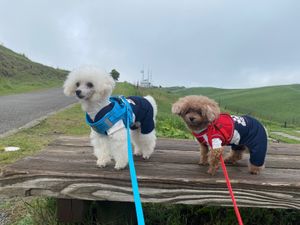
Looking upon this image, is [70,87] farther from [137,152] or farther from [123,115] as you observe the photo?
[137,152]

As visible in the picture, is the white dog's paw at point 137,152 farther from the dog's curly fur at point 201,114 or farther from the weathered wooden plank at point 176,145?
the dog's curly fur at point 201,114

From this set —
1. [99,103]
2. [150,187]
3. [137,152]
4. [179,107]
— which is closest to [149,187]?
[150,187]

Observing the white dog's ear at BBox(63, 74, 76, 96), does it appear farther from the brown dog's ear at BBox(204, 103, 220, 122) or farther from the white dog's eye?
the brown dog's ear at BBox(204, 103, 220, 122)

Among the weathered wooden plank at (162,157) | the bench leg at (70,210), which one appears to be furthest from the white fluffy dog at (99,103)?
the bench leg at (70,210)

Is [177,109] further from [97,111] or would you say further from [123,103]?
[97,111]

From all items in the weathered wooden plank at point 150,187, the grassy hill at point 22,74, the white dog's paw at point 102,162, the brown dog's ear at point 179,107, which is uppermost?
the grassy hill at point 22,74

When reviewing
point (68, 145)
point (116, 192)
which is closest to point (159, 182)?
point (116, 192)

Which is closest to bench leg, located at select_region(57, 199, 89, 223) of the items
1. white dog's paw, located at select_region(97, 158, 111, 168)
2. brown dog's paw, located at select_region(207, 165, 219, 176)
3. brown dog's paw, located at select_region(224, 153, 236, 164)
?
white dog's paw, located at select_region(97, 158, 111, 168)

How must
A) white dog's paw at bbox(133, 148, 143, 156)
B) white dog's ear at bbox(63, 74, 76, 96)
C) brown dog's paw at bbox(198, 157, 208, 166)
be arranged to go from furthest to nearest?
white dog's paw at bbox(133, 148, 143, 156) → brown dog's paw at bbox(198, 157, 208, 166) → white dog's ear at bbox(63, 74, 76, 96)

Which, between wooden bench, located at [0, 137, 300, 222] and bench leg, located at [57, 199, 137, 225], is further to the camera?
bench leg, located at [57, 199, 137, 225]

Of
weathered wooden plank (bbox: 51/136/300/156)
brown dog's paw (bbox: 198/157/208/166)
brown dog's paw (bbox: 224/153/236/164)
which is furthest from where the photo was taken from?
weathered wooden plank (bbox: 51/136/300/156)

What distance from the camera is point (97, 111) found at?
129 inches

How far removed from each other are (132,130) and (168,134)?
11.6ft

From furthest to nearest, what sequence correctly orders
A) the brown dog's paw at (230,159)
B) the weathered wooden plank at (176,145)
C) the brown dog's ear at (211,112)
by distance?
the weathered wooden plank at (176,145), the brown dog's paw at (230,159), the brown dog's ear at (211,112)
